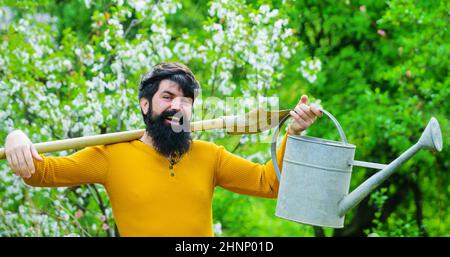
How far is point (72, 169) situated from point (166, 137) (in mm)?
357

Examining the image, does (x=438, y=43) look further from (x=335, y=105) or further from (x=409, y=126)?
(x=335, y=105)

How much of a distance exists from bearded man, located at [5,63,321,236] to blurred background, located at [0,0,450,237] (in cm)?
183

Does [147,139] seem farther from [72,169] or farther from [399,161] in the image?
[399,161]

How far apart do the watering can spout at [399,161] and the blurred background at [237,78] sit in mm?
2251

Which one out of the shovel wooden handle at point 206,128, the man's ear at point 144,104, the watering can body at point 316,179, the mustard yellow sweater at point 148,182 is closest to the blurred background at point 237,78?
the shovel wooden handle at point 206,128

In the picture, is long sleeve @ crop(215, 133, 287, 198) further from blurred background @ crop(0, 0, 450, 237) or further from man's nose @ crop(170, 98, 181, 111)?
blurred background @ crop(0, 0, 450, 237)

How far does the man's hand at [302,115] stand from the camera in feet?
10.2

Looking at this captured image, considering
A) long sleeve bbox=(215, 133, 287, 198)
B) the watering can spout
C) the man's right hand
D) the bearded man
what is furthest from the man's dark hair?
the watering can spout

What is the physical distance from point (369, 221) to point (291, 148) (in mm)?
5145

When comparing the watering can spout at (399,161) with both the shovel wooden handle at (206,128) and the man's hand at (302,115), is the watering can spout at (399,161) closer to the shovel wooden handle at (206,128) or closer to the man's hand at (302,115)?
the man's hand at (302,115)

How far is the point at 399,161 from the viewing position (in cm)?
288

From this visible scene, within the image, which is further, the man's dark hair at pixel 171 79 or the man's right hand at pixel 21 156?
the man's dark hair at pixel 171 79

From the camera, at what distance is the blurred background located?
211 inches
